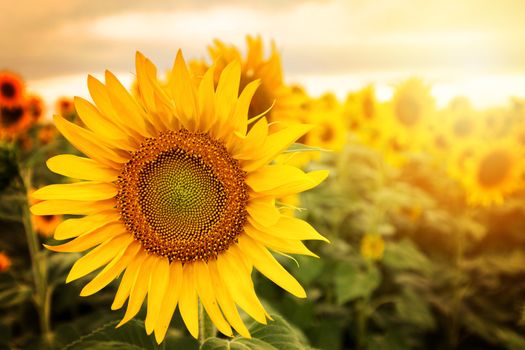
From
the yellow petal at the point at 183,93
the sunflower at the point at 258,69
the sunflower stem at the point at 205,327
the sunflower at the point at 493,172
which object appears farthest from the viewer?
the sunflower at the point at 493,172

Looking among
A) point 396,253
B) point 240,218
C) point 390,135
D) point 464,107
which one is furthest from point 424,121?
point 240,218

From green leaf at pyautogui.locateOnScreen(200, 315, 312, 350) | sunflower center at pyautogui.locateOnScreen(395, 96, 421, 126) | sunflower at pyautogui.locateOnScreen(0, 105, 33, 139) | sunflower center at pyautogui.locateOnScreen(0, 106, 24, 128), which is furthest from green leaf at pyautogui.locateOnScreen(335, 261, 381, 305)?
sunflower center at pyautogui.locateOnScreen(0, 106, 24, 128)

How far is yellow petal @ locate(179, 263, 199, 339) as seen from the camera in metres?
1.67

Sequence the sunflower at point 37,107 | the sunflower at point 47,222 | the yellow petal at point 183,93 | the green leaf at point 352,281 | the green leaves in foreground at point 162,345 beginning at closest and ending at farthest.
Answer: the yellow petal at point 183,93, the green leaves in foreground at point 162,345, the green leaf at point 352,281, the sunflower at point 47,222, the sunflower at point 37,107

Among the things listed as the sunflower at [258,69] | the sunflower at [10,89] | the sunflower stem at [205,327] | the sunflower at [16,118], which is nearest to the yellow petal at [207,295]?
the sunflower stem at [205,327]

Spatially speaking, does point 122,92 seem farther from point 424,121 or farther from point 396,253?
point 424,121

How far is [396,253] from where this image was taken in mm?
4449

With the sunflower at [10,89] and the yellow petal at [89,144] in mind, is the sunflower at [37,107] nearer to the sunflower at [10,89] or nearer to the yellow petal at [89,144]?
the sunflower at [10,89]

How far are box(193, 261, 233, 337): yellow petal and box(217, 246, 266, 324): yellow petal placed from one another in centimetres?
5

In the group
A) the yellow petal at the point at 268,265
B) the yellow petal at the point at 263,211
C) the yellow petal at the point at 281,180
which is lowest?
the yellow petal at the point at 268,265

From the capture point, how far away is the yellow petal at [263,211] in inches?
60.8

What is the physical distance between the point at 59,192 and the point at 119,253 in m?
0.28

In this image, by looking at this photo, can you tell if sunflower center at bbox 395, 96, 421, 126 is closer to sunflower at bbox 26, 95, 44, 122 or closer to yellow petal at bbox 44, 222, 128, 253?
sunflower at bbox 26, 95, 44, 122

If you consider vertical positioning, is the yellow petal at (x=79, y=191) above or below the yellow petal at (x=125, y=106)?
below
